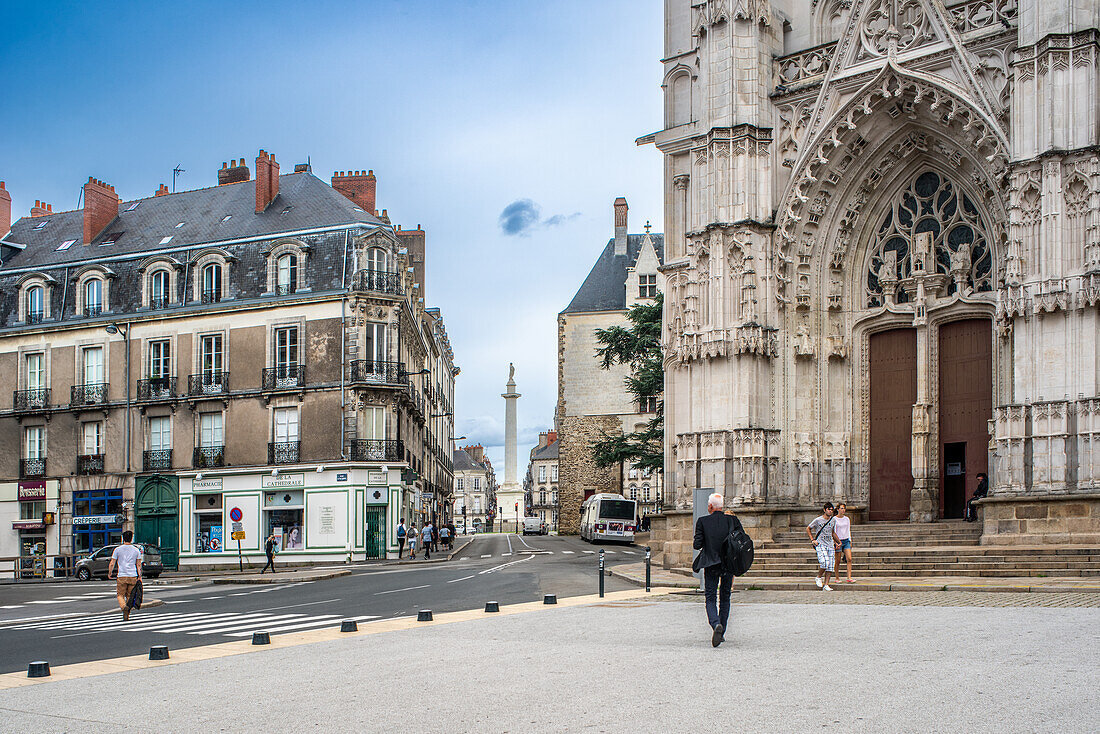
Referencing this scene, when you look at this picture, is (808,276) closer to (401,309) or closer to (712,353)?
(712,353)

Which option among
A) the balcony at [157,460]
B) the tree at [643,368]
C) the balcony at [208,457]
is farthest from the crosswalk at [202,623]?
the tree at [643,368]

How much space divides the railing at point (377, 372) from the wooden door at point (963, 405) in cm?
1980

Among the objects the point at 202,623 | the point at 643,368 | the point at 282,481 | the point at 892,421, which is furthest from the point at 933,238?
the point at 282,481

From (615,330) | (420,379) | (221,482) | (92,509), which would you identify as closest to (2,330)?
(92,509)

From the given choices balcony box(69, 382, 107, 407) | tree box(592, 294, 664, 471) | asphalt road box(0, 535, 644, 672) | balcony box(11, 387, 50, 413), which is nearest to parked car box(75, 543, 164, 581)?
asphalt road box(0, 535, 644, 672)

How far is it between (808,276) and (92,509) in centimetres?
2717

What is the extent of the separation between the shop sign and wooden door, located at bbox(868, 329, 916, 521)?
1995cm

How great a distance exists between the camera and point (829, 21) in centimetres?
2567

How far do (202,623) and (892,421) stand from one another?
15.8 metres

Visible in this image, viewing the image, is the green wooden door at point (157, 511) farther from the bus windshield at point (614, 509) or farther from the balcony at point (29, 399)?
the bus windshield at point (614, 509)

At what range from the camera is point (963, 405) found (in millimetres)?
23938

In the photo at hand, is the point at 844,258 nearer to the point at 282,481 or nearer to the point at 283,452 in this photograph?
the point at 283,452

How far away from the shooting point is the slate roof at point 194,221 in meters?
41.0

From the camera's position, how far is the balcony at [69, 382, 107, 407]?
1588 inches
